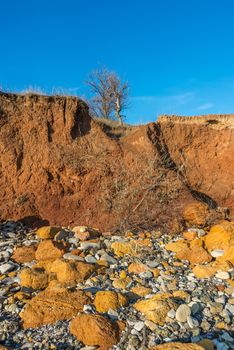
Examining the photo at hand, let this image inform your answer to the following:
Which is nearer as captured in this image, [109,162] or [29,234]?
[29,234]

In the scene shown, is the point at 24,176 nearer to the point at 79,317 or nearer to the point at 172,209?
the point at 172,209

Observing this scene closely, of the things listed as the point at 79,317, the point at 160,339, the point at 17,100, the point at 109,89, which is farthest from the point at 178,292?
the point at 109,89

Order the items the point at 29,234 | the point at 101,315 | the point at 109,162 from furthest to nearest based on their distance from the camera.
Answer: the point at 109,162
the point at 29,234
the point at 101,315

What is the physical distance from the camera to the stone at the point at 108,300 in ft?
15.5

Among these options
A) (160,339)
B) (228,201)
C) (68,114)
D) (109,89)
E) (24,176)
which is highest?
(109,89)

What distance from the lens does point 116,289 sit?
17.7 feet

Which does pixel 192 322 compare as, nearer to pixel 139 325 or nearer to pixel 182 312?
pixel 182 312

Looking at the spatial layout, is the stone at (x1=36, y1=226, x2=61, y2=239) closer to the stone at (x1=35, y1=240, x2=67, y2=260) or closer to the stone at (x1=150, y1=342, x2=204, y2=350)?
the stone at (x1=35, y1=240, x2=67, y2=260)

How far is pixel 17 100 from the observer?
967 cm

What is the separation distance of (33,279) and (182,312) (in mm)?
2256

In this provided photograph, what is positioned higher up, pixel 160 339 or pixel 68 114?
pixel 68 114

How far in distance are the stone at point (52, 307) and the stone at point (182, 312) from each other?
3.82 feet

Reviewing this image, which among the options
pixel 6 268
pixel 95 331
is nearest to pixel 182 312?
pixel 95 331

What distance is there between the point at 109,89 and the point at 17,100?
1800 centimetres
